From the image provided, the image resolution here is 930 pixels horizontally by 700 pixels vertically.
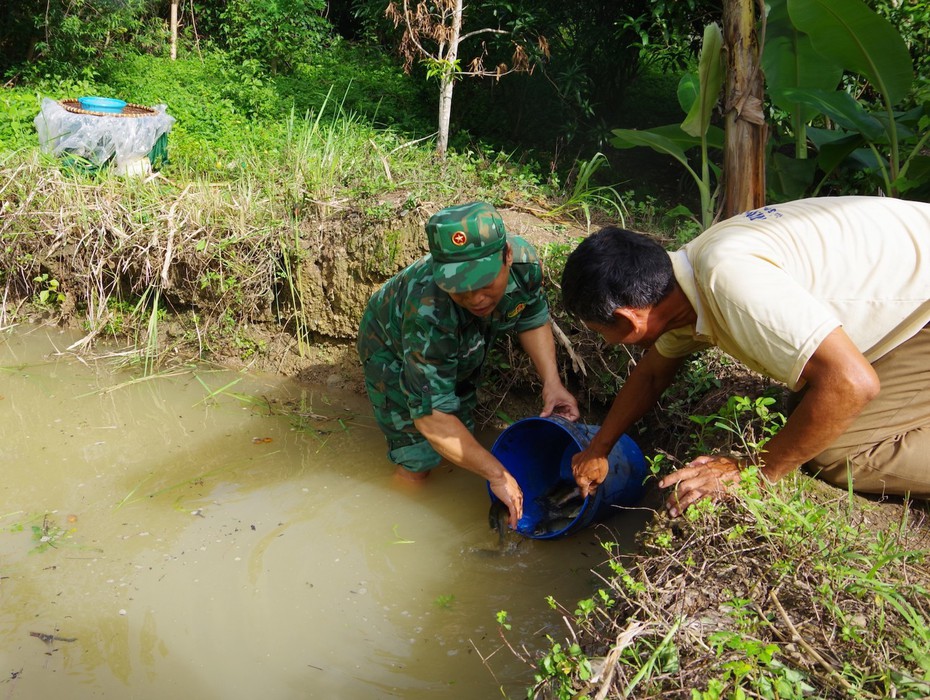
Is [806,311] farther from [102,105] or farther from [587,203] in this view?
[102,105]

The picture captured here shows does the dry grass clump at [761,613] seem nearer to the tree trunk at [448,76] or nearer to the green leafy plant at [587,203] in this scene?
the green leafy plant at [587,203]

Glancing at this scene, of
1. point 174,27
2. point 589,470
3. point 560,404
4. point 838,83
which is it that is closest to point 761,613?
point 589,470

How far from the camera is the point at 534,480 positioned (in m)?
3.51

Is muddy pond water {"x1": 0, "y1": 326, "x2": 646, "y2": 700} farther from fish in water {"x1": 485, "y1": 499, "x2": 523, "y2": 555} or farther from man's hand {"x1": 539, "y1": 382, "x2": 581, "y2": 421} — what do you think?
man's hand {"x1": 539, "y1": 382, "x2": 581, "y2": 421}

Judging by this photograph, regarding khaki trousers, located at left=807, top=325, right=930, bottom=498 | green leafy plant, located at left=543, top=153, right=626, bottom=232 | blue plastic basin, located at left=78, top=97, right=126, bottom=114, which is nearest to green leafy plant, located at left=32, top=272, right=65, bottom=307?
blue plastic basin, located at left=78, top=97, right=126, bottom=114

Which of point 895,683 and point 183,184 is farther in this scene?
point 183,184

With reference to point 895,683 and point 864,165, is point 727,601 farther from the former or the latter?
point 864,165

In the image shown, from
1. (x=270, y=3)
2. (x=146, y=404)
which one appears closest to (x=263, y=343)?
(x=146, y=404)

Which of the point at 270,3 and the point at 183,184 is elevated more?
the point at 270,3

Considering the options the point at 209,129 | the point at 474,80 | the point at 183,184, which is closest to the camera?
the point at 183,184

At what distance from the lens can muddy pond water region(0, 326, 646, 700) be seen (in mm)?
2586

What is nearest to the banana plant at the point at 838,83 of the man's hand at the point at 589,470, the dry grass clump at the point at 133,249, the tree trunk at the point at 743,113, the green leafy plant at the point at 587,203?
the tree trunk at the point at 743,113

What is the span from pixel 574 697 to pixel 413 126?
222 inches

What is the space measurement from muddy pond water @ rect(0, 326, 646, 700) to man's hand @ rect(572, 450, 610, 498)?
1.41 feet
